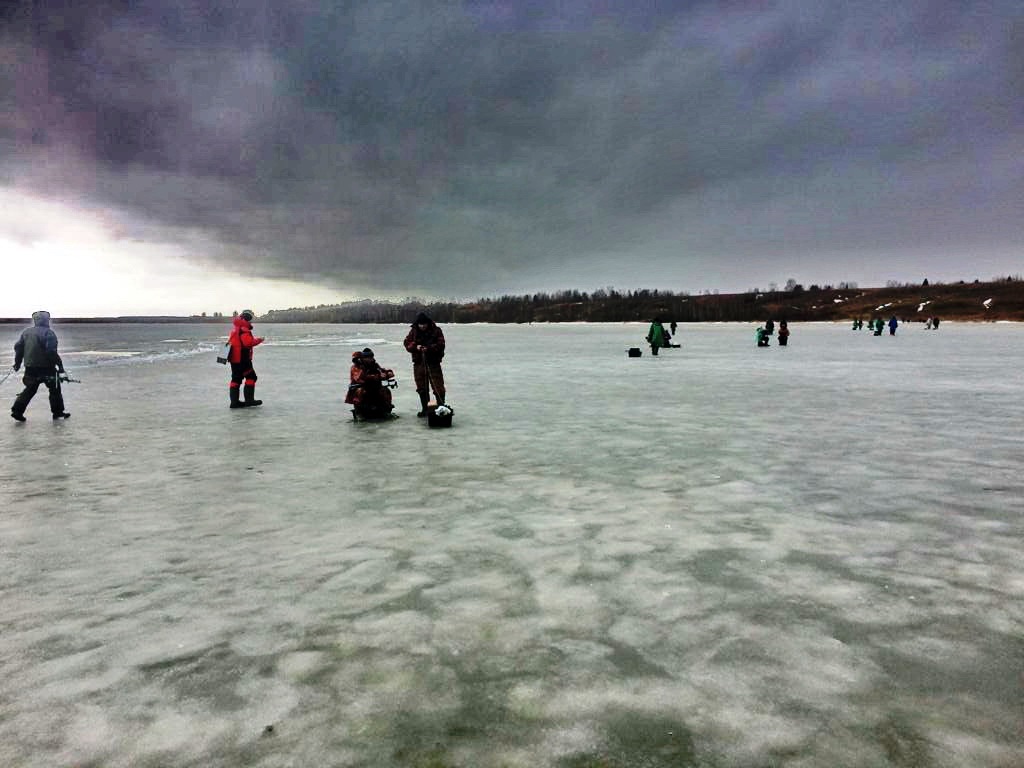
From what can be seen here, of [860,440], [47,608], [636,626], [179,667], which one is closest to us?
[179,667]

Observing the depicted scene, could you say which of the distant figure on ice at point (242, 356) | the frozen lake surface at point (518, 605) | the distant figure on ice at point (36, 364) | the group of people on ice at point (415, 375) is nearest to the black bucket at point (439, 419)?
the group of people on ice at point (415, 375)

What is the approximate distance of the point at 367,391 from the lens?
12.4 meters

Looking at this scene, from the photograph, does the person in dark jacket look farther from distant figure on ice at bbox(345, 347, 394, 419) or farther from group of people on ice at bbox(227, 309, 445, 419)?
distant figure on ice at bbox(345, 347, 394, 419)

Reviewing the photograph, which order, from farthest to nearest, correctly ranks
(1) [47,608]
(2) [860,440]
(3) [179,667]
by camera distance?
1. (2) [860,440]
2. (1) [47,608]
3. (3) [179,667]

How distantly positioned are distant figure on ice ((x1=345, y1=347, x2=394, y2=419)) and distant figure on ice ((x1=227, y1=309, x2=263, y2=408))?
2404 mm

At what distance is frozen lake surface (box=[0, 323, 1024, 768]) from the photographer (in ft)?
8.81

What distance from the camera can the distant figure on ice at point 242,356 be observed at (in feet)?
44.5

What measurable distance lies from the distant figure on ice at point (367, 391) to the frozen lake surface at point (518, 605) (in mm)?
3007

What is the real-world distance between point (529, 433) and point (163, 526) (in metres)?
5.99

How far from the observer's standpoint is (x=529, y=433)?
10.6 meters

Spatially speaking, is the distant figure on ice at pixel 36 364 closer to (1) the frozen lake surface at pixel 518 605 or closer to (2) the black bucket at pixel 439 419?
(1) the frozen lake surface at pixel 518 605

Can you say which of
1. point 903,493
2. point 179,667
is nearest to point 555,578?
point 179,667

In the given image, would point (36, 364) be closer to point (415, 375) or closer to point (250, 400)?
point (250, 400)

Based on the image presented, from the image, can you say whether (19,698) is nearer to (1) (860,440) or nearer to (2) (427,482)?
(2) (427,482)
